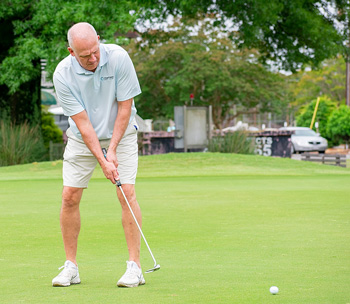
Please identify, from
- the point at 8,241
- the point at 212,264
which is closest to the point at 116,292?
the point at 212,264

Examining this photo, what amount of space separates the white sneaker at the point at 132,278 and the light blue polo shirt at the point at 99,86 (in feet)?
3.41

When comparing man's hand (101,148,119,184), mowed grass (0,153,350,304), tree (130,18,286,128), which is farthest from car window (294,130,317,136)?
man's hand (101,148,119,184)

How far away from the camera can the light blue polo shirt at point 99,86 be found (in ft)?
19.0

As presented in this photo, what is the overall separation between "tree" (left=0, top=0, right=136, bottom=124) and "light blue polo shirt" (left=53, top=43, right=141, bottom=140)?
59.0 ft

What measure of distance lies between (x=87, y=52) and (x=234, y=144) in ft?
73.2

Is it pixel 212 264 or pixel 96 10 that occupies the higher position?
pixel 96 10

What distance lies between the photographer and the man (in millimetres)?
5652

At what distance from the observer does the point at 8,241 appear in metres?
8.05

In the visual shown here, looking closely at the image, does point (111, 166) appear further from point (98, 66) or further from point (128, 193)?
point (98, 66)

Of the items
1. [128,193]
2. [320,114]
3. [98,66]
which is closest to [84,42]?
[98,66]

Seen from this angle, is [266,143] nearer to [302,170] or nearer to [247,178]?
[302,170]

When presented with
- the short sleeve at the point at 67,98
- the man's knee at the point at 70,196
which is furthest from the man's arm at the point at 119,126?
the man's knee at the point at 70,196

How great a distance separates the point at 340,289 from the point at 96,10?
2058cm

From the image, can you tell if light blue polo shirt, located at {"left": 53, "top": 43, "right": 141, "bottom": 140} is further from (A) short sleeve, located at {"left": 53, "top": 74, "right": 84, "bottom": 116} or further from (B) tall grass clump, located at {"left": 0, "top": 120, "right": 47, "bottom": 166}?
(B) tall grass clump, located at {"left": 0, "top": 120, "right": 47, "bottom": 166}
